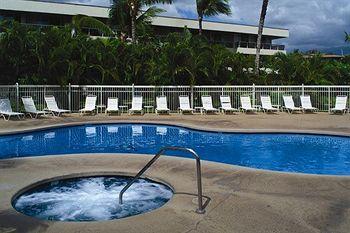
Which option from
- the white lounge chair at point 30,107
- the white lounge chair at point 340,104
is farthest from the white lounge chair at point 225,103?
the white lounge chair at point 30,107

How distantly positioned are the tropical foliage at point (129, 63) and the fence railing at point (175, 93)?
0.63 m

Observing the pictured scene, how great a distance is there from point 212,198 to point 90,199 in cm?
208

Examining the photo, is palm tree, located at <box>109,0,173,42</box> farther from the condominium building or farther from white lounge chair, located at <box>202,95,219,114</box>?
the condominium building

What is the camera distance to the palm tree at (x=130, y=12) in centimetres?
2611

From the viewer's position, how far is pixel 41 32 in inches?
787

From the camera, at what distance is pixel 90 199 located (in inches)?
263

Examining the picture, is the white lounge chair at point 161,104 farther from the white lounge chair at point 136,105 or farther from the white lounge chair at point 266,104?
the white lounge chair at point 266,104

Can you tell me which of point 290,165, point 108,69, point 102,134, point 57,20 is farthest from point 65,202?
point 57,20

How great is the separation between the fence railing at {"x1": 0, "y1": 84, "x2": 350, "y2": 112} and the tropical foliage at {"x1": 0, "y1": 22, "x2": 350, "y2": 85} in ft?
2.07

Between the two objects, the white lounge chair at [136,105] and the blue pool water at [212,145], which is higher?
the white lounge chair at [136,105]

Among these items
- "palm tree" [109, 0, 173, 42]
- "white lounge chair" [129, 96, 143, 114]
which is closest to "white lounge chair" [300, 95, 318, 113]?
"white lounge chair" [129, 96, 143, 114]

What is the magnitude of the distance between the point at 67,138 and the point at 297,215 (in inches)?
399

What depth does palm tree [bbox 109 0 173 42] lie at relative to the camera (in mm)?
26109

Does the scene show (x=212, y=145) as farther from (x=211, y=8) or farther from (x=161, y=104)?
(x=211, y=8)
